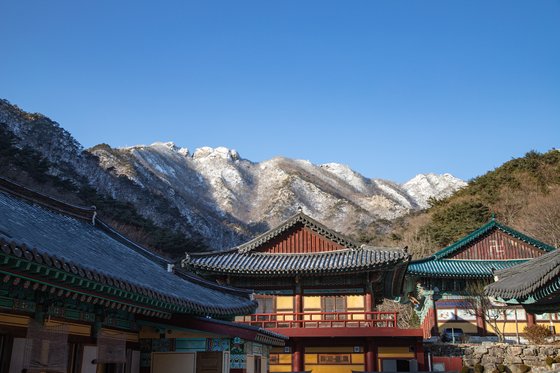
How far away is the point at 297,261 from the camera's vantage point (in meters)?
26.3

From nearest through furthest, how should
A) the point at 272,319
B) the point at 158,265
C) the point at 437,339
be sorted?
1. the point at 158,265
2. the point at 272,319
3. the point at 437,339

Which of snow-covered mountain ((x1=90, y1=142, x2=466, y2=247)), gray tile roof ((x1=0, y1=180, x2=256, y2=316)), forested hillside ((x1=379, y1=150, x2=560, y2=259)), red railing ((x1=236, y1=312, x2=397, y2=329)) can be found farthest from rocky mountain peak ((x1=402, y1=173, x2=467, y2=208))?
gray tile roof ((x1=0, y1=180, x2=256, y2=316))

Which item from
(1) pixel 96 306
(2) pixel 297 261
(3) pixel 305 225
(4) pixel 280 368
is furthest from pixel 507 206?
(1) pixel 96 306

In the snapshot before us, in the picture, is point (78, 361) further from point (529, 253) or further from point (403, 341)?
point (529, 253)

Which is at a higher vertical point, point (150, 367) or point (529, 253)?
point (529, 253)

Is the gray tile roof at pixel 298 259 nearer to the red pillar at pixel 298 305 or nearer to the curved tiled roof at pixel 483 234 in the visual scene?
the red pillar at pixel 298 305

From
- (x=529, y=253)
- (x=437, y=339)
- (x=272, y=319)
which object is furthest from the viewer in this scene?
(x=529, y=253)

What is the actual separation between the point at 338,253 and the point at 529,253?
1545cm

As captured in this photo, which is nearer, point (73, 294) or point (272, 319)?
point (73, 294)

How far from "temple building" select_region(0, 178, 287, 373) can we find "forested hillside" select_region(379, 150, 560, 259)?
125 ft

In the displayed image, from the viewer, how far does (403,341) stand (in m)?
24.2

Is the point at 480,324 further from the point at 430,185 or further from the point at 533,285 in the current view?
the point at 430,185

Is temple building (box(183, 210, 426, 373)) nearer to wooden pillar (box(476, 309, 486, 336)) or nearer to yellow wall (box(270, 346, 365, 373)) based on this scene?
yellow wall (box(270, 346, 365, 373))

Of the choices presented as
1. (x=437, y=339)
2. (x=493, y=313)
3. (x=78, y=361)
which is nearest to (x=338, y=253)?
(x=437, y=339)
